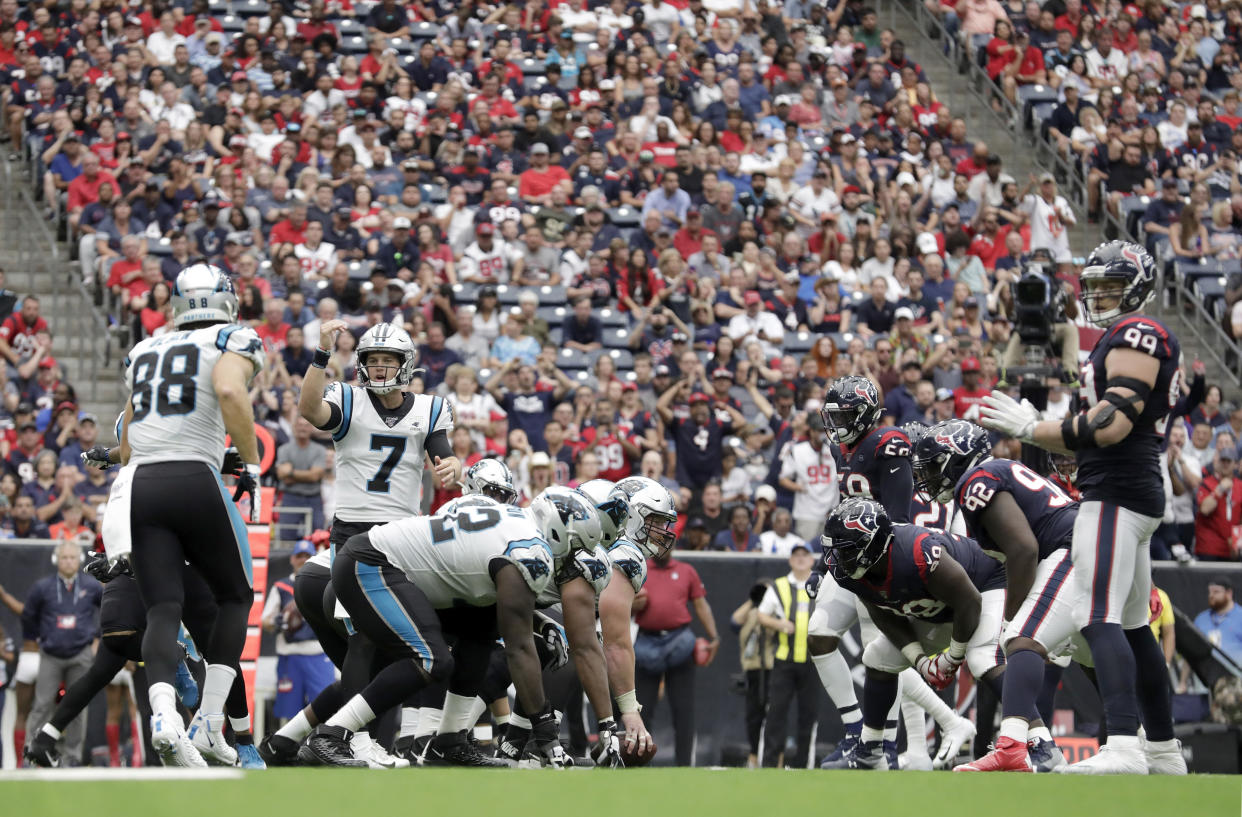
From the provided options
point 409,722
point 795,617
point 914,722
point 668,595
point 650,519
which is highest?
point 650,519

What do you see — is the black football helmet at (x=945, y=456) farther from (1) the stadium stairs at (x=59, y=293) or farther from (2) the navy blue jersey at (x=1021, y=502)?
(1) the stadium stairs at (x=59, y=293)

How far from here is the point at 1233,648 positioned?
13336 mm

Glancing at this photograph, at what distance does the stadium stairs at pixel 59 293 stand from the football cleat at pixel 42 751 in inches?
288

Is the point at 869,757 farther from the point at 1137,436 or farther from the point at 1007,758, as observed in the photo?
the point at 1137,436

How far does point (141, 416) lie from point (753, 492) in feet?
27.5

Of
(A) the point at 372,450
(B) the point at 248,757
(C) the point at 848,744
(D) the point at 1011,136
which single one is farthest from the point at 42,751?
(D) the point at 1011,136

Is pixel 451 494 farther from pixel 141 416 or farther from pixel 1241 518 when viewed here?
pixel 1241 518

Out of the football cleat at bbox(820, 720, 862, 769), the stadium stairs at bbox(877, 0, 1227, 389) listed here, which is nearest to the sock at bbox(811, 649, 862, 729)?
the football cleat at bbox(820, 720, 862, 769)

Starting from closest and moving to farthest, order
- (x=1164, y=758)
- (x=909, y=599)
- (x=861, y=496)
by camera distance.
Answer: (x=1164, y=758) < (x=909, y=599) < (x=861, y=496)

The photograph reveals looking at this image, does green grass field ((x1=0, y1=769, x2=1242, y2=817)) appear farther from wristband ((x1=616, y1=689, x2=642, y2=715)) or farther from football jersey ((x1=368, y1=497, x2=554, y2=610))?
wristband ((x1=616, y1=689, x2=642, y2=715))

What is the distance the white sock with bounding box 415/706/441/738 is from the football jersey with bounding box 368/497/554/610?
1.53 m

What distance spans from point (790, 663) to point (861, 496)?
4.01 m

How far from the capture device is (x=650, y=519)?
9.23m

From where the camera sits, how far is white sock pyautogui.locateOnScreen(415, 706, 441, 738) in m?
9.01
